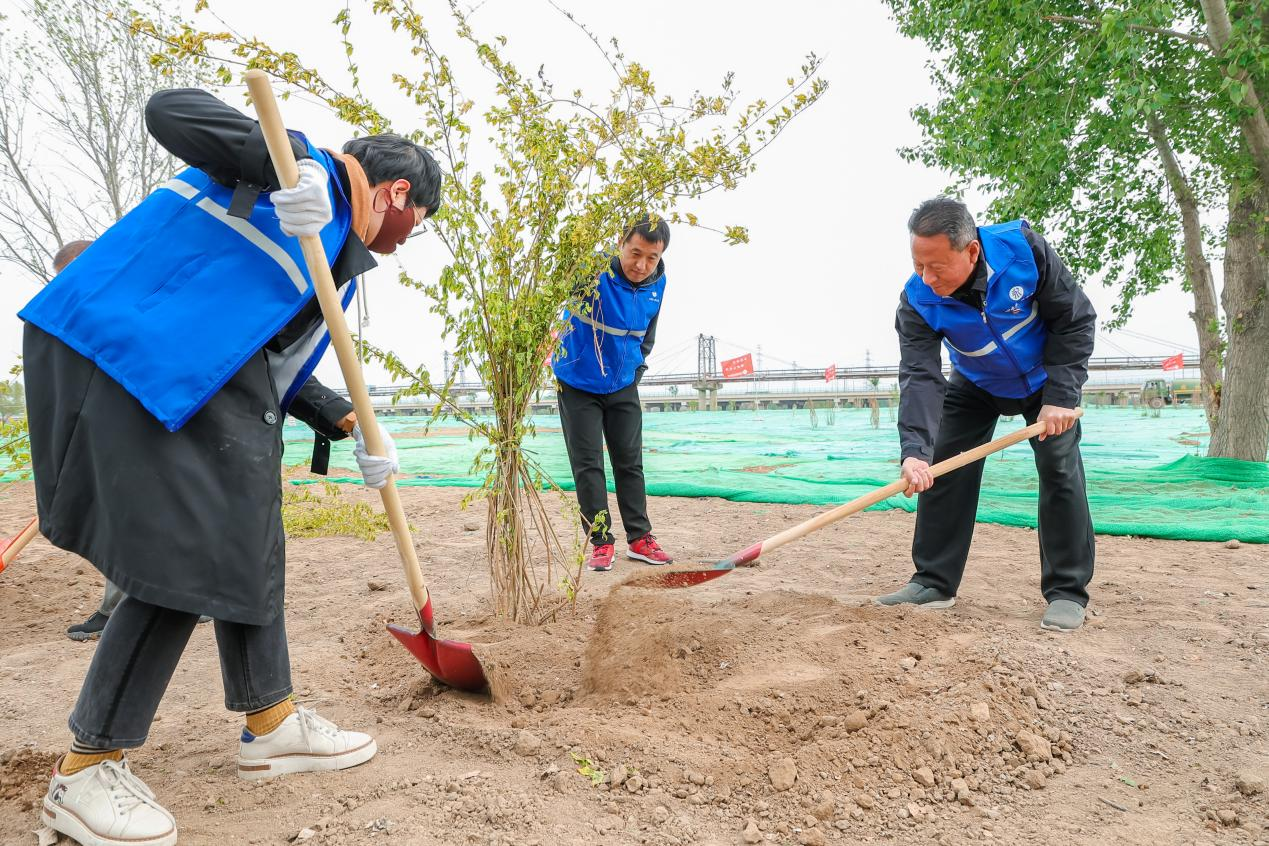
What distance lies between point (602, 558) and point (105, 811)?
9.02 feet

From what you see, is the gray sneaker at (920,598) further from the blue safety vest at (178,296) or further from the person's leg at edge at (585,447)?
the blue safety vest at (178,296)

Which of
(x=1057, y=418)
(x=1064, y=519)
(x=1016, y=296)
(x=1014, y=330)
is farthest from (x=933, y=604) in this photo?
(x=1016, y=296)

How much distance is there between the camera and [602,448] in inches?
172

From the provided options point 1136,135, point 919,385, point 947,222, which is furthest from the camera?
point 1136,135

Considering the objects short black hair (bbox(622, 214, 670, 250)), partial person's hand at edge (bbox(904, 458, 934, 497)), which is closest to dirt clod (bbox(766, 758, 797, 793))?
partial person's hand at edge (bbox(904, 458, 934, 497))

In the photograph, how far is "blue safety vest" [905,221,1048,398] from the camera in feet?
9.75

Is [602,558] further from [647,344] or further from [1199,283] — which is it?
[1199,283]

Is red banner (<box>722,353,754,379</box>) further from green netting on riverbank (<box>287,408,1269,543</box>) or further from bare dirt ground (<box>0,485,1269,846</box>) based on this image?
bare dirt ground (<box>0,485,1269,846</box>)

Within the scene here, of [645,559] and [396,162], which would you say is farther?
[645,559]

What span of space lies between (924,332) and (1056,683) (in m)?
1.48

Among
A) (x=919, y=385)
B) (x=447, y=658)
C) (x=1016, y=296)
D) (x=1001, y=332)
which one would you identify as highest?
(x=1016, y=296)

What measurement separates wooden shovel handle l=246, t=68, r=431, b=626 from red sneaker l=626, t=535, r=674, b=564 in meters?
2.28

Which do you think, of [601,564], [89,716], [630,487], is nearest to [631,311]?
[630,487]

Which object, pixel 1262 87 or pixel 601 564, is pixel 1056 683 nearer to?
pixel 601 564
